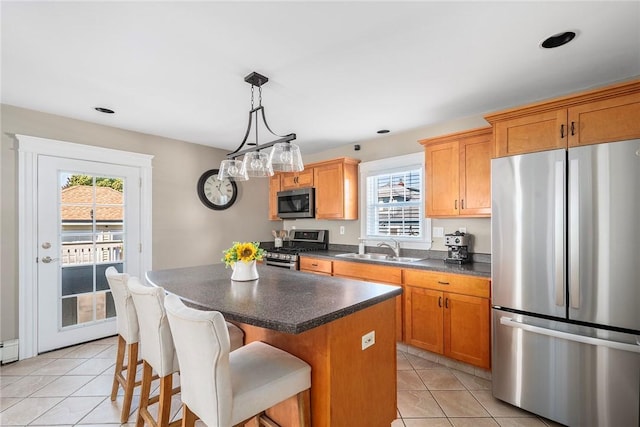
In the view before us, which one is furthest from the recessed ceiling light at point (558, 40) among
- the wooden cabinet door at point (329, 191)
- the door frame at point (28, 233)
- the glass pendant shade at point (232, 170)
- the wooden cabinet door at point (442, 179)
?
the door frame at point (28, 233)

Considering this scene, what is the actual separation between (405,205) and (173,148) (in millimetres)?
3100

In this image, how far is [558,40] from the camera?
1777 mm

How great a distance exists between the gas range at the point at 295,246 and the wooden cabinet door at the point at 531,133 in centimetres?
268

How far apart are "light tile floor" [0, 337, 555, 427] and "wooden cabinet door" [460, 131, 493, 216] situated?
1514 millimetres

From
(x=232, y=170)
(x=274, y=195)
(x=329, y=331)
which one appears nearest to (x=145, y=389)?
(x=329, y=331)

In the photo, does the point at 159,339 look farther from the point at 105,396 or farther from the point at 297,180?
the point at 297,180

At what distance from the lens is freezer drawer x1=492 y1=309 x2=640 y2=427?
5.72ft

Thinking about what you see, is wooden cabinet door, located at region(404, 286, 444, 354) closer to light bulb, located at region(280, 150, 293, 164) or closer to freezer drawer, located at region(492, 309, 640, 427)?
freezer drawer, located at region(492, 309, 640, 427)

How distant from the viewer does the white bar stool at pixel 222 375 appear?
3.82 feet

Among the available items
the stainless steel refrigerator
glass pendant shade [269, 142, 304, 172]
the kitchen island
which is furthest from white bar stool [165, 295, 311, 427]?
the stainless steel refrigerator

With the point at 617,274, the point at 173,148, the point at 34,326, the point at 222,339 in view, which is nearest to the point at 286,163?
the point at 222,339

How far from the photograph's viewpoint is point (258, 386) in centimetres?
129

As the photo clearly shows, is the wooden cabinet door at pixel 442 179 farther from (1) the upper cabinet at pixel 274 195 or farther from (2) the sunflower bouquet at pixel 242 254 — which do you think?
(1) the upper cabinet at pixel 274 195

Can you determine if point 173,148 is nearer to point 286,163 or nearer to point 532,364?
point 286,163
